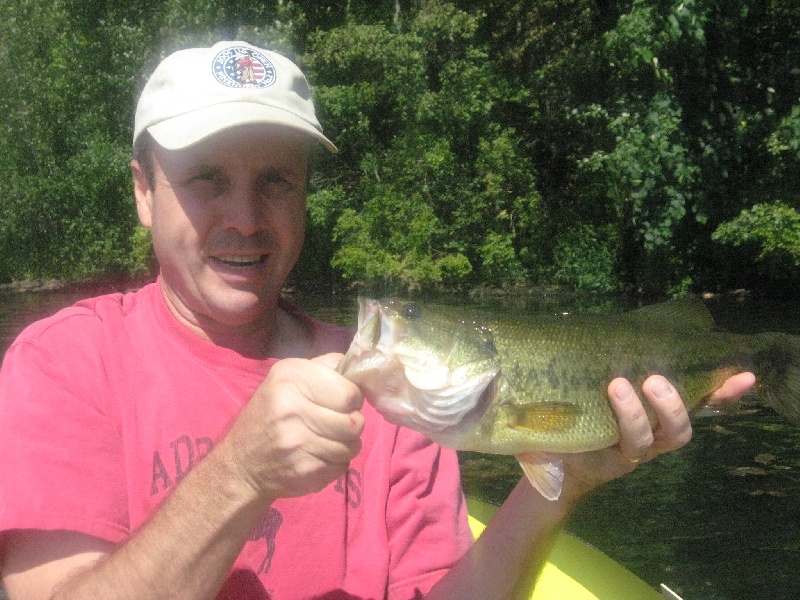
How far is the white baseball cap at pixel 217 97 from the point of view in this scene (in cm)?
227

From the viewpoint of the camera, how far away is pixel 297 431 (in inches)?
65.6

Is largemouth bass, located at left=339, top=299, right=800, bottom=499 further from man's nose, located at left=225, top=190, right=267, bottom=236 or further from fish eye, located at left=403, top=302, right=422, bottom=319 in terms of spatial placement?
man's nose, located at left=225, top=190, right=267, bottom=236

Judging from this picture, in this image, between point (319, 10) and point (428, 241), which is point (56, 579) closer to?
point (428, 241)

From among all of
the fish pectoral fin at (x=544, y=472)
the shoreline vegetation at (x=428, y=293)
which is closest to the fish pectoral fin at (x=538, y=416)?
the fish pectoral fin at (x=544, y=472)

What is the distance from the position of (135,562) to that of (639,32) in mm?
14608

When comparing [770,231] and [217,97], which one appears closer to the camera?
[217,97]

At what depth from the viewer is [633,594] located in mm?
3223

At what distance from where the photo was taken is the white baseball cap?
2273 millimetres

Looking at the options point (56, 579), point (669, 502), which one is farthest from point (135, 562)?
point (669, 502)

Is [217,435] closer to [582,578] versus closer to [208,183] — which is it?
[208,183]

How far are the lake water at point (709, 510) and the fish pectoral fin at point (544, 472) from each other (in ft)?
9.19

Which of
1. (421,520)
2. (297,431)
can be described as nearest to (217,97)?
(297,431)

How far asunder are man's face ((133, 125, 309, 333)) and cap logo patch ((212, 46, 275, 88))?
17 centimetres

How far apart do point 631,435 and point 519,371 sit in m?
0.36
